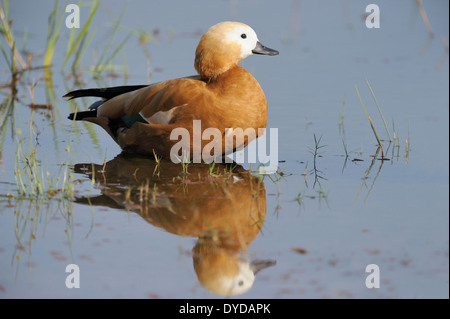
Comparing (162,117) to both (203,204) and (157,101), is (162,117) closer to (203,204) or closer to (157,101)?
(157,101)

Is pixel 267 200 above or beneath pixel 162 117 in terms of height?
beneath

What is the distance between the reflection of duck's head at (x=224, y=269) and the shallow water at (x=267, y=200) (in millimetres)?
11

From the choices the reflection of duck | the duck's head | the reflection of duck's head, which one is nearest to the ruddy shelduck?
the duck's head

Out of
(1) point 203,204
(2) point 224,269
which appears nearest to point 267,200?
(1) point 203,204

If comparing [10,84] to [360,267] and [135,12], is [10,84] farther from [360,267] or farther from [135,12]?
[360,267]

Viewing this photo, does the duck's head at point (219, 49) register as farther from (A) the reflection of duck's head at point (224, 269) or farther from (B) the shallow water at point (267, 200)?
(A) the reflection of duck's head at point (224, 269)

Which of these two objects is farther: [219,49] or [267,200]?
[219,49]

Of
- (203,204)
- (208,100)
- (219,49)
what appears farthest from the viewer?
(219,49)

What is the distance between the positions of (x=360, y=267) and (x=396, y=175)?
1.79 metres

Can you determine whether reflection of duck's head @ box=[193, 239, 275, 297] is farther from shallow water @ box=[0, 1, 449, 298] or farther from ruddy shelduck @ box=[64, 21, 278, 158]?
ruddy shelduck @ box=[64, 21, 278, 158]

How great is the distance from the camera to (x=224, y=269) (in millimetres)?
4141

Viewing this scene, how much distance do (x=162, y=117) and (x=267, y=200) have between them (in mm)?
1295

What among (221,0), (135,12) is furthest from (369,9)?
(135,12)

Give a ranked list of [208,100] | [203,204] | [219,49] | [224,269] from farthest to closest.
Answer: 1. [219,49]
2. [208,100]
3. [203,204]
4. [224,269]
